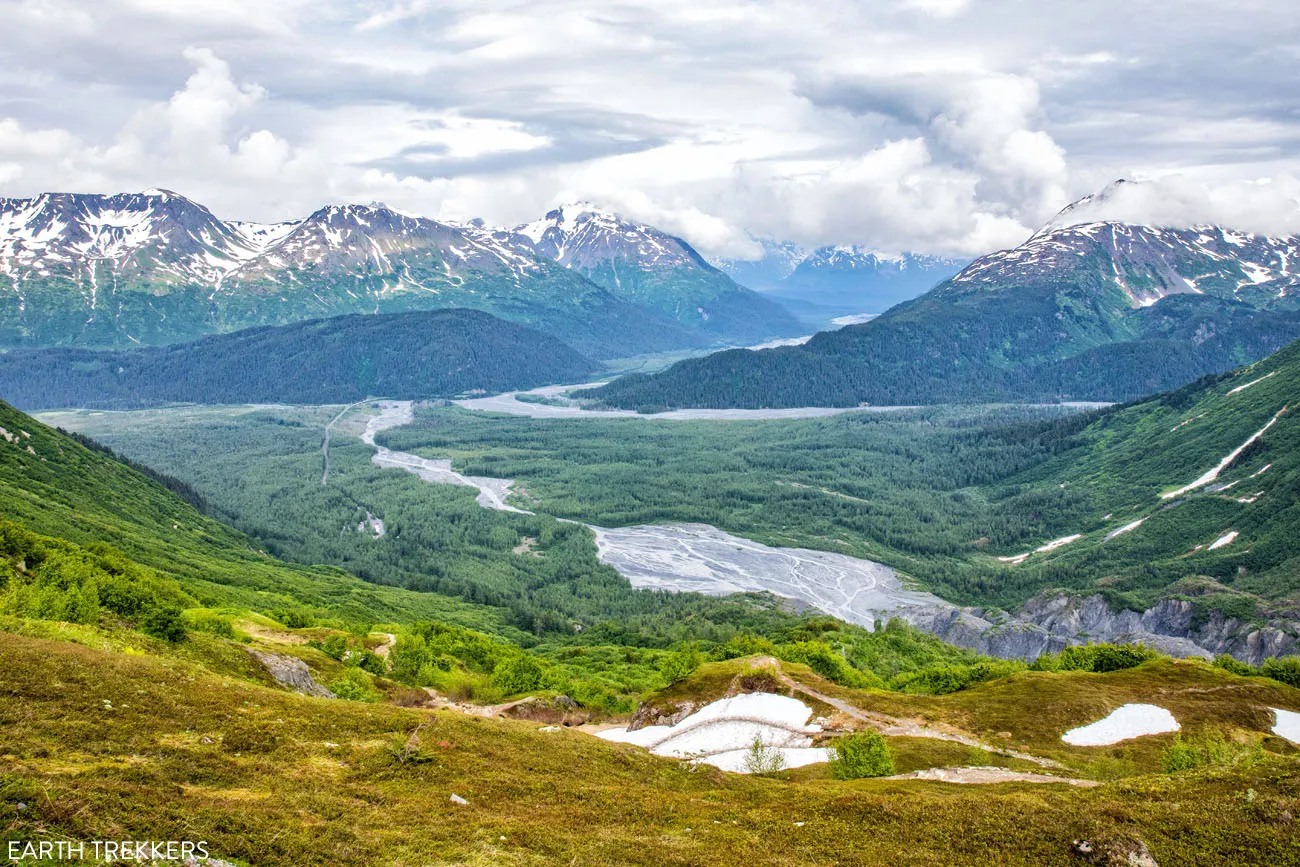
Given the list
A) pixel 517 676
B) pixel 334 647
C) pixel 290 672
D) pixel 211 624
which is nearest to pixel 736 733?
pixel 517 676

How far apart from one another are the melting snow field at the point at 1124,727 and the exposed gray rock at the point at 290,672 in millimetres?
65064

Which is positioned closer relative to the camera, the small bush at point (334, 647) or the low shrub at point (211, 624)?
the low shrub at point (211, 624)

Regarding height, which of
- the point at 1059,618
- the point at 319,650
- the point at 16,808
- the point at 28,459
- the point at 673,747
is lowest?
the point at 1059,618

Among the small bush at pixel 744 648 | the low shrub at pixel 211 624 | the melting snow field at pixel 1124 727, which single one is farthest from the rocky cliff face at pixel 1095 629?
the low shrub at pixel 211 624

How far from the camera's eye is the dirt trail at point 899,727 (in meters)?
68.2

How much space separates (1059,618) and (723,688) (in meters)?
116

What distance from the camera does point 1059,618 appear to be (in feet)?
558

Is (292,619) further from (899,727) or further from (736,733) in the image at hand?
(899,727)

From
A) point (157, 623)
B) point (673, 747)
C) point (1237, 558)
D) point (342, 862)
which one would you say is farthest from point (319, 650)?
point (1237, 558)

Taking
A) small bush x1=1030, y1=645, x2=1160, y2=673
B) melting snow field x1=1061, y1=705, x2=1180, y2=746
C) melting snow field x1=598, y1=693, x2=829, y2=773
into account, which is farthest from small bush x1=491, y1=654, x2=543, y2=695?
small bush x1=1030, y1=645, x2=1160, y2=673

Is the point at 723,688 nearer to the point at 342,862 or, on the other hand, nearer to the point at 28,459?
the point at 342,862

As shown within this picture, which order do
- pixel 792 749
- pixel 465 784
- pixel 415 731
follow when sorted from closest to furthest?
pixel 465 784 → pixel 415 731 → pixel 792 749

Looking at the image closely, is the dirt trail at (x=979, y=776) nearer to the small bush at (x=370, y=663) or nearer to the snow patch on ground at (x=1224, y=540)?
the small bush at (x=370, y=663)

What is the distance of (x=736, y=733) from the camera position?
76000 millimetres
